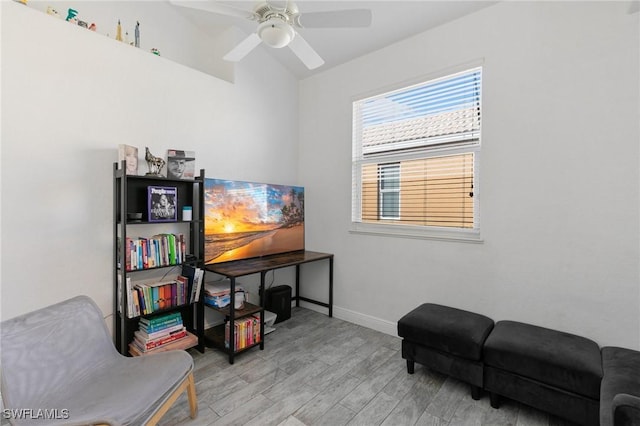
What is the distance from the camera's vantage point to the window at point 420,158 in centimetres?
265

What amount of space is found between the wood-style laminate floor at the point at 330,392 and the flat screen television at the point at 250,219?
0.96 meters

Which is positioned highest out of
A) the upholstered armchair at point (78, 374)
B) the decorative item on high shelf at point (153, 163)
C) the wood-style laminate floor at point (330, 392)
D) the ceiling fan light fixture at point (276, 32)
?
the ceiling fan light fixture at point (276, 32)

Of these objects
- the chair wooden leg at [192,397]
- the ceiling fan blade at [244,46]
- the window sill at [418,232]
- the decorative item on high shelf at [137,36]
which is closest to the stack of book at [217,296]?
the chair wooden leg at [192,397]

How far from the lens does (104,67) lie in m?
2.33

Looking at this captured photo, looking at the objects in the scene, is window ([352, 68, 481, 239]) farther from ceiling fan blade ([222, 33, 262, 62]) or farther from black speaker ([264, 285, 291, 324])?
ceiling fan blade ([222, 33, 262, 62])

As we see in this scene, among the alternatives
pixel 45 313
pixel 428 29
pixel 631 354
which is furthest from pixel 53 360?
pixel 428 29

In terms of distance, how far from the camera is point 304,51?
2102mm

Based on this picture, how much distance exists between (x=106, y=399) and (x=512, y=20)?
3.70 m

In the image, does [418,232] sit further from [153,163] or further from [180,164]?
[153,163]

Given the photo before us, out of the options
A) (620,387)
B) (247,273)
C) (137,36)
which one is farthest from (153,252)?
(620,387)

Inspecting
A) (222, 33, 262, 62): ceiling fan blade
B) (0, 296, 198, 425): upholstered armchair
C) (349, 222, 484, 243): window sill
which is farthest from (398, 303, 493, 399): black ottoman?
(222, 33, 262, 62): ceiling fan blade

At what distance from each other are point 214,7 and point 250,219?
77.0 inches

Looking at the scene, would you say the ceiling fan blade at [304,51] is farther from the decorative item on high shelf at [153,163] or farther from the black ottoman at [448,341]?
the black ottoman at [448,341]

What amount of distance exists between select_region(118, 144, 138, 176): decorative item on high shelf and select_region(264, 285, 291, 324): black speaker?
1857 mm
